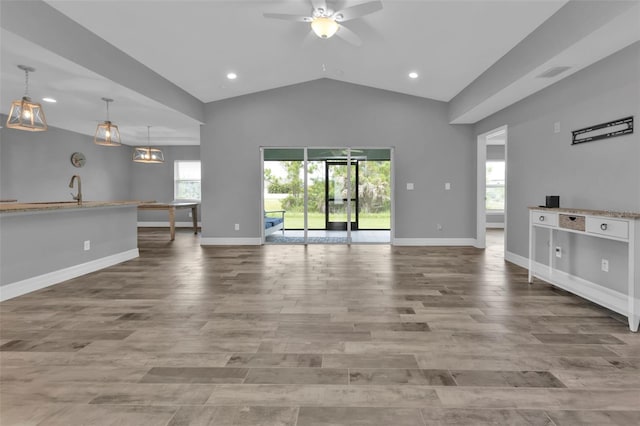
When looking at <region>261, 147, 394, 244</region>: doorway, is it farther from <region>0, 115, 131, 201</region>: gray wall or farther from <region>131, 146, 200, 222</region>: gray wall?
<region>0, 115, 131, 201</region>: gray wall

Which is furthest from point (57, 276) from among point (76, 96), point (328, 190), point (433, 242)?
point (433, 242)

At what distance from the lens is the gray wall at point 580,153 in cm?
301

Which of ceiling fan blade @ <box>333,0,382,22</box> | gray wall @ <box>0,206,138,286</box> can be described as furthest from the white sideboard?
gray wall @ <box>0,206,138,286</box>

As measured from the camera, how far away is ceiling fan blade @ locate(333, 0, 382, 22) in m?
3.10

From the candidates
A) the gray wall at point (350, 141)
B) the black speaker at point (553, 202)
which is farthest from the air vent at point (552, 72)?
the gray wall at point (350, 141)

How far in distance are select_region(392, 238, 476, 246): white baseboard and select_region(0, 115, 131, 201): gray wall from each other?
7547 mm

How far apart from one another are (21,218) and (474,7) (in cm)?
517

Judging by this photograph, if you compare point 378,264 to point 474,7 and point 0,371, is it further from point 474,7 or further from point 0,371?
point 0,371

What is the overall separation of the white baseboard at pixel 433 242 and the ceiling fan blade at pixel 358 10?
438 centimetres

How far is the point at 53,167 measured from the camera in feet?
24.2

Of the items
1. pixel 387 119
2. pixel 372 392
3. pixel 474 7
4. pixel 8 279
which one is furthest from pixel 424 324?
pixel 387 119

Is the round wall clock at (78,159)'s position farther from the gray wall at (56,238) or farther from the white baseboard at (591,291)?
the white baseboard at (591,291)

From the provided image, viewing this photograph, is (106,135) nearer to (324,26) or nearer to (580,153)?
(324,26)

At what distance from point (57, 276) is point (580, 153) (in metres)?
6.07
